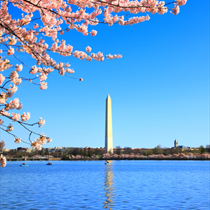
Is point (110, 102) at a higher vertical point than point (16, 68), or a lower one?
higher

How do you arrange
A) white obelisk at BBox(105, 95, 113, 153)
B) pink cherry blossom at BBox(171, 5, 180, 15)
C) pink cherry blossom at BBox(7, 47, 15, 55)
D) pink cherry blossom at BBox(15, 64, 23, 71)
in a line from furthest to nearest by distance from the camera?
white obelisk at BBox(105, 95, 113, 153) → pink cherry blossom at BBox(7, 47, 15, 55) → pink cherry blossom at BBox(171, 5, 180, 15) → pink cherry blossom at BBox(15, 64, 23, 71)

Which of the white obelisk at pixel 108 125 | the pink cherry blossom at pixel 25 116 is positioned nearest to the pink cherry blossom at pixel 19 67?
the pink cherry blossom at pixel 25 116

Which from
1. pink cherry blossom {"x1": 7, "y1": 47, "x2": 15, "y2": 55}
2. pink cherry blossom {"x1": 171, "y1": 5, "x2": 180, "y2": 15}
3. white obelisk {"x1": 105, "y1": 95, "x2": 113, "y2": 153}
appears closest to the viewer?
pink cherry blossom {"x1": 171, "y1": 5, "x2": 180, "y2": 15}

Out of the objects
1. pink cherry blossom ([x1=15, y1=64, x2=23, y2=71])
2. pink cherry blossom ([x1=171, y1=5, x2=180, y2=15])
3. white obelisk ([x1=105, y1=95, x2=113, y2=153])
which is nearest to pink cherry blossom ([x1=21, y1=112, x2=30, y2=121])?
pink cherry blossom ([x1=15, y1=64, x2=23, y2=71])

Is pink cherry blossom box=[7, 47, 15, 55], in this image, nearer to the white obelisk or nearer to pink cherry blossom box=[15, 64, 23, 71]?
pink cherry blossom box=[15, 64, 23, 71]

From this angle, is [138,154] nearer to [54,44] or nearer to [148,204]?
[148,204]

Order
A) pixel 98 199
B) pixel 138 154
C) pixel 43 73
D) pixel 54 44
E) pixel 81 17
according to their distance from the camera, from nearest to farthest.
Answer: pixel 81 17, pixel 43 73, pixel 54 44, pixel 98 199, pixel 138 154

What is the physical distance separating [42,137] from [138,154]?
137685 millimetres

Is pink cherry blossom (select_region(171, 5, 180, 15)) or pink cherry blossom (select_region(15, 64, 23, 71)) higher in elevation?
pink cherry blossom (select_region(171, 5, 180, 15))

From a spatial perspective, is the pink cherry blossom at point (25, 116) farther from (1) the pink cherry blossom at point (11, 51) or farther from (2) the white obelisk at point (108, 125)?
(2) the white obelisk at point (108, 125)

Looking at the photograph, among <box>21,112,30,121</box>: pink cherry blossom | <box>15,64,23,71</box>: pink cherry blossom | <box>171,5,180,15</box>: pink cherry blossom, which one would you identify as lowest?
<box>21,112,30,121</box>: pink cherry blossom

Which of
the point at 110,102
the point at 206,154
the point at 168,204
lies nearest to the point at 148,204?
the point at 168,204

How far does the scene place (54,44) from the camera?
318 inches

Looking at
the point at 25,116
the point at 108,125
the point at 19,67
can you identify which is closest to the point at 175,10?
the point at 19,67
